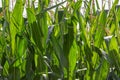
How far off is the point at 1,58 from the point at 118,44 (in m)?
0.42

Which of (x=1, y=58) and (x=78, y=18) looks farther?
(x=1, y=58)

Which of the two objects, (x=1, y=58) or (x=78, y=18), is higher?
(x=78, y=18)

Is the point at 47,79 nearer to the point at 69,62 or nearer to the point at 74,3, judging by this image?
the point at 69,62

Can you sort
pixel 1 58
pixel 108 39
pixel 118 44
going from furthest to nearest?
1. pixel 1 58
2. pixel 118 44
3. pixel 108 39

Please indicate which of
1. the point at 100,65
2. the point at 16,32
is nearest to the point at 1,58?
the point at 16,32

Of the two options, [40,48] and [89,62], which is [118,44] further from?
[40,48]

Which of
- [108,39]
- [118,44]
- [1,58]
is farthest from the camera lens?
[1,58]

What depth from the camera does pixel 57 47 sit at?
3.75 ft

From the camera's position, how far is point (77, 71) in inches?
47.9

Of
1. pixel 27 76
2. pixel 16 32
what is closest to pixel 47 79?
pixel 27 76

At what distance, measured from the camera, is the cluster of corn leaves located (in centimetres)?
116

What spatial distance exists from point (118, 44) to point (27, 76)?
1.07ft

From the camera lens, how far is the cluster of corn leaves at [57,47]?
1157 millimetres

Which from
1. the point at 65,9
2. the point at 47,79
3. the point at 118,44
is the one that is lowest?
the point at 47,79
